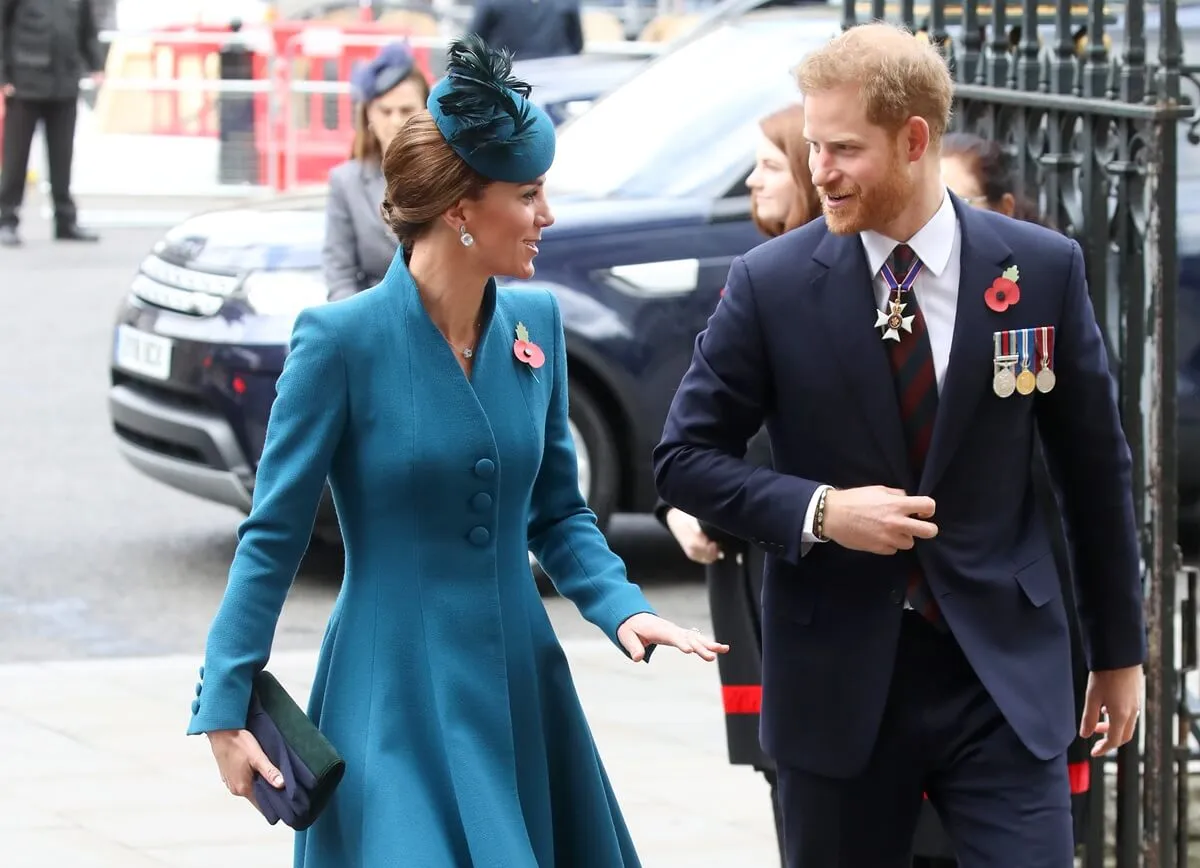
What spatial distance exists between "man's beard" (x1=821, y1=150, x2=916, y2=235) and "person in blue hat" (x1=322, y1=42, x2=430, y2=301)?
4392 mm

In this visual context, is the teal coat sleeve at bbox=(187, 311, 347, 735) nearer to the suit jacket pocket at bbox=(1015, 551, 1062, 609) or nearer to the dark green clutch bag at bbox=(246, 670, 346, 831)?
the dark green clutch bag at bbox=(246, 670, 346, 831)

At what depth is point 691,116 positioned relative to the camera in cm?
878

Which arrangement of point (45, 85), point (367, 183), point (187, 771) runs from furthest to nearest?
point (45, 85) → point (367, 183) → point (187, 771)

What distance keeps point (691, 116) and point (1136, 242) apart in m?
4.35

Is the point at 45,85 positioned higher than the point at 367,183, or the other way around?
the point at 367,183

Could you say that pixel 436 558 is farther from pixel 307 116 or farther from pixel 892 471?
pixel 307 116

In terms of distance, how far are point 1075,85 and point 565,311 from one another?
3609mm

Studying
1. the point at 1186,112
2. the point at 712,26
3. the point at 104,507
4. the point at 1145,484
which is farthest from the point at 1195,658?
the point at 104,507

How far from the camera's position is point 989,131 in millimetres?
5082

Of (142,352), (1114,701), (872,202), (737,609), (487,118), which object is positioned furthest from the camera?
(142,352)

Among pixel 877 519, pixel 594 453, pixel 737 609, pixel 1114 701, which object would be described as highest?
pixel 877 519

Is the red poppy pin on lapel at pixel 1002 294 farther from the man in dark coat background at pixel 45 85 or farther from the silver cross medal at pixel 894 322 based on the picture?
the man in dark coat background at pixel 45 85

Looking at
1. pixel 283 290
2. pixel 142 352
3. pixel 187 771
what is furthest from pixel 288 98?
pixel 187 771

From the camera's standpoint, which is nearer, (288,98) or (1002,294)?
(1002,294)
